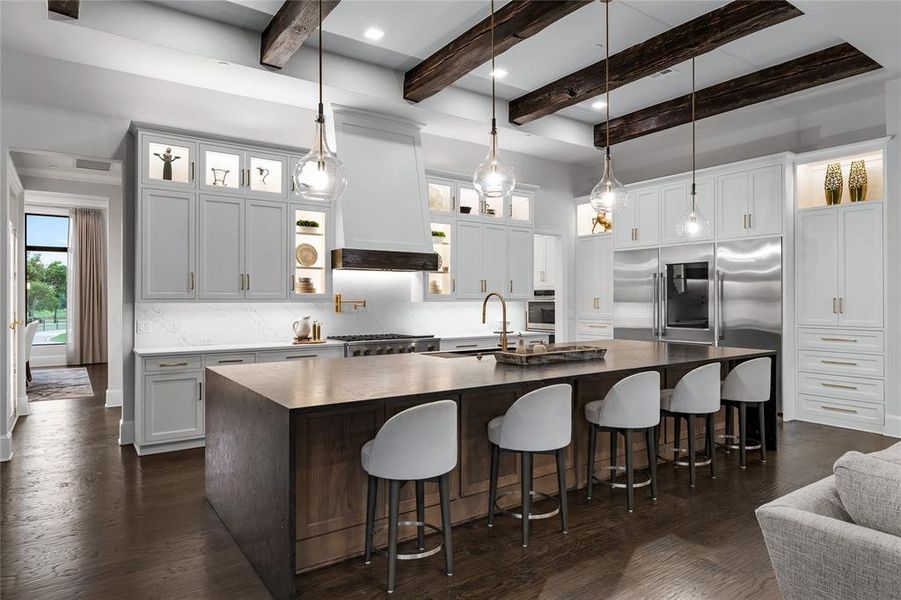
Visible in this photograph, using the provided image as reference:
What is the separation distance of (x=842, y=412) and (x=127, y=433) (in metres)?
6.71

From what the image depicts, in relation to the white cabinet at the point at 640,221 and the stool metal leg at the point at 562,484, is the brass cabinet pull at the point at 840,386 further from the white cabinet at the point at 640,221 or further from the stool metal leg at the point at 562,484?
the stool metal leg at the point at 562,484

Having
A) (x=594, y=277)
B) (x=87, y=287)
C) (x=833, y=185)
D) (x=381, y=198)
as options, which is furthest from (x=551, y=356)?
(x=87, y=287)

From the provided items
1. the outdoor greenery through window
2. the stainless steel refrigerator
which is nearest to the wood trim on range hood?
the stainless steel refrigerator

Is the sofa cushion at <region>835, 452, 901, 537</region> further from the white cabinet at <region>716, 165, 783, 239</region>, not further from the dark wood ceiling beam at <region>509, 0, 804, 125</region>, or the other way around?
the white cabinet at <region>716, 165, 783, 239</region>

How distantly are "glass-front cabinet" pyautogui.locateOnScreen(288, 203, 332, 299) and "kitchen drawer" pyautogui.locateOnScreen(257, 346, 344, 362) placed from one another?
573 millimetres

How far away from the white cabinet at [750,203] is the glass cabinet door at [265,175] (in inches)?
186

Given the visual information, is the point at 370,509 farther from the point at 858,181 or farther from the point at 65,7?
the point at 858,181

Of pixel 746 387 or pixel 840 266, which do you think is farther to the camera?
pixel 840 266

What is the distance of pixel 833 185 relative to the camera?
555cm

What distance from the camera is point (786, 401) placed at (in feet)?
18.9

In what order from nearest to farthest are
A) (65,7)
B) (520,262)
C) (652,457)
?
1. (652,457)
2. (65,7)
3. (520,262)

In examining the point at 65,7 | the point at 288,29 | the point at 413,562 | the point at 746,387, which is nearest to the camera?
the point at 413,562

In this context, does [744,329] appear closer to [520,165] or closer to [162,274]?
[520,165]

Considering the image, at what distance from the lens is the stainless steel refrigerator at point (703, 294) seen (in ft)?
19.0
